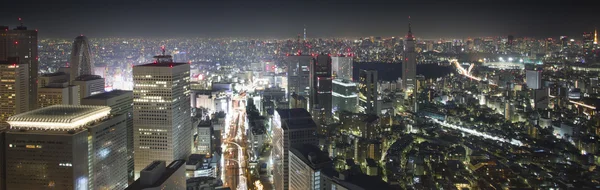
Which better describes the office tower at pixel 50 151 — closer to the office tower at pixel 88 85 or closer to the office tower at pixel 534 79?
the office tower at pixel 88 85

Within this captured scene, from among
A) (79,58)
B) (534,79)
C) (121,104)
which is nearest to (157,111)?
(121,104)

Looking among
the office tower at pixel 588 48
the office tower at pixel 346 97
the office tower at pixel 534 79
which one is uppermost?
the office tower at pixel 588 48

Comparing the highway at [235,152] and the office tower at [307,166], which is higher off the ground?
the office tower at [307,166]

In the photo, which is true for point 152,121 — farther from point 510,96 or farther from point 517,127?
point 510,96

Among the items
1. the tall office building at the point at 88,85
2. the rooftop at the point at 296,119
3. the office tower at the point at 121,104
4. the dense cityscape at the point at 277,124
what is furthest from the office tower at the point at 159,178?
the tall office building at the point at 88,85

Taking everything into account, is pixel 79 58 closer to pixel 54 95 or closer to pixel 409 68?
pixel 54 95

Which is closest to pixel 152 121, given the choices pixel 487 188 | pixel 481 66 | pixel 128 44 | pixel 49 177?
pixel 49 177
